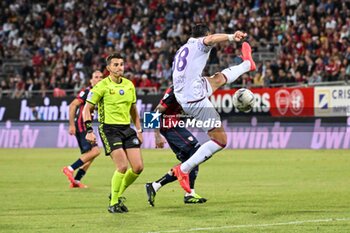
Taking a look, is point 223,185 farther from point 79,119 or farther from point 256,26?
point 256,26

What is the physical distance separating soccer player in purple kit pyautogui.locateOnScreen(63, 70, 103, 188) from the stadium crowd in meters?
12.8

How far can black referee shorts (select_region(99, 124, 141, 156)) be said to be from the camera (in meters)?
12.6

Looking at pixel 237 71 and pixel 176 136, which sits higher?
pixel 237 71

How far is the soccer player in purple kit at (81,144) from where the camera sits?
661 inches

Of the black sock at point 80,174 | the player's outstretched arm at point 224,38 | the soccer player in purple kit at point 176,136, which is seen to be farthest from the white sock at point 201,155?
the black sock at point 80,174

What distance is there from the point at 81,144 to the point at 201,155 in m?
5.39

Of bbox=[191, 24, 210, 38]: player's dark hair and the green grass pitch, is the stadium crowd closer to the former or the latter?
the green grass pitch

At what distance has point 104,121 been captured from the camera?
41.9 feet

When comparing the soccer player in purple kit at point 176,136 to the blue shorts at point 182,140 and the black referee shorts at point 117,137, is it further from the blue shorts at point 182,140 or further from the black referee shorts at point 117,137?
the black referee shorts at point 117,137

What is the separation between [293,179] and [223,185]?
74.1 inches

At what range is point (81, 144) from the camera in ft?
58.3

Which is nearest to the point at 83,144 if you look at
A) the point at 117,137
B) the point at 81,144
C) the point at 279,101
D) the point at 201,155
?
the point at 81,144

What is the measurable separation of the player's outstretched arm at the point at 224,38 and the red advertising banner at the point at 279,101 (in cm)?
1586

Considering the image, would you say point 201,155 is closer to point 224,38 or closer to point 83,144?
point 224,38
